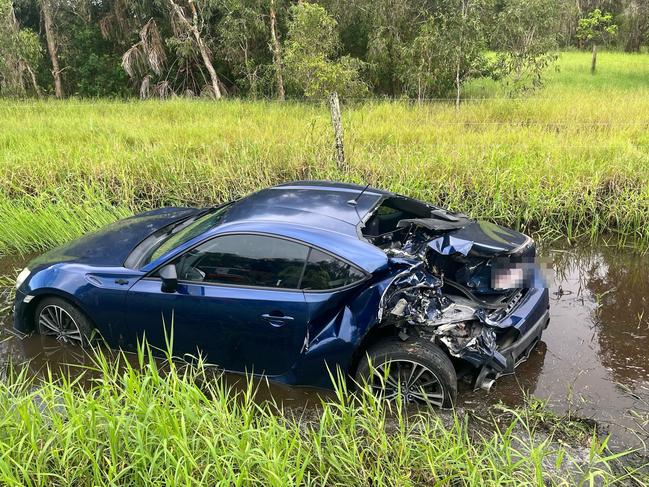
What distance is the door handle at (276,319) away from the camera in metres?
3.66

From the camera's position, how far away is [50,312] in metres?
4.37

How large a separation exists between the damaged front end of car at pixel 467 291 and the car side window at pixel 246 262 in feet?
2.13

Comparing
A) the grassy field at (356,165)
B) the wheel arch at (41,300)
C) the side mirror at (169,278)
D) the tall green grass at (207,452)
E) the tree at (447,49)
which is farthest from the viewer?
the tree at (447,49)

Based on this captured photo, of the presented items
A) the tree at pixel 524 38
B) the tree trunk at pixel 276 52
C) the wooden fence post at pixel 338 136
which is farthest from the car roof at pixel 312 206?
the tree trunk at pixel 276 52

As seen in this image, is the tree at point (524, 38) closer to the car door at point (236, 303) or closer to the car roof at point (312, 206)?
the car roof at point (312, 206)

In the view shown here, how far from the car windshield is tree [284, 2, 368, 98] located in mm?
7351

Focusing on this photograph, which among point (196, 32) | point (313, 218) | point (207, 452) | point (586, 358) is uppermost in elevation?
point (196, 32)

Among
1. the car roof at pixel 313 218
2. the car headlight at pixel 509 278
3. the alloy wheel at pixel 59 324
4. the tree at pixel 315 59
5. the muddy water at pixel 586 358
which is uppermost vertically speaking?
the tree at pixel 315 59

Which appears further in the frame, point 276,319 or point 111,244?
point 111,244

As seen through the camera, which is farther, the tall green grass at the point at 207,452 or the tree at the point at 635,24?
the tree at the point at 635,24

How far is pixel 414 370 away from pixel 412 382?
0.10m

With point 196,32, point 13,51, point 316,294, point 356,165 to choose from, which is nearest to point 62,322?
point 316,294

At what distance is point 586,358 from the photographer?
4.37 meters

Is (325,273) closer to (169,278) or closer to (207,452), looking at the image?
(169,278)
